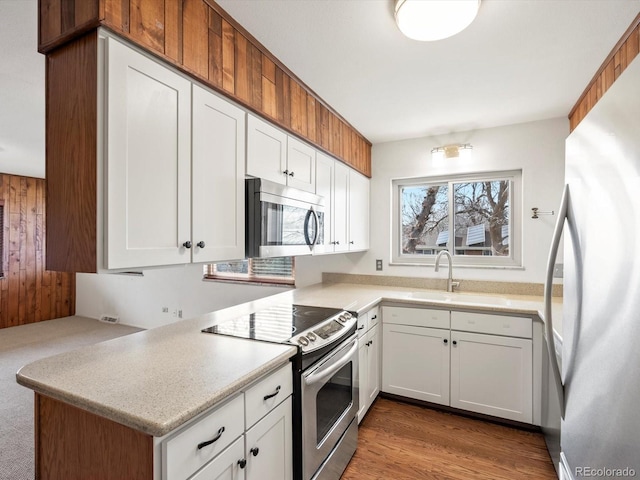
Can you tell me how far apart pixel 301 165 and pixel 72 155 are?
1.35m

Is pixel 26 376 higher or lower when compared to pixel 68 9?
lower

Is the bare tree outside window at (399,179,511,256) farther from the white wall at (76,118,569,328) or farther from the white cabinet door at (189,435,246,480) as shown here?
the white cabinet door at (189,435,246,480)

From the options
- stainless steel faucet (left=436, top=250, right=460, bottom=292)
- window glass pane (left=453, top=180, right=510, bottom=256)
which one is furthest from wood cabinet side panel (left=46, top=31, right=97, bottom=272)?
window glass pane (left=453, top=180, right=510, bottom=256)

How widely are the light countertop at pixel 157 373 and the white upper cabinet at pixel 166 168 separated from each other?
398 mm

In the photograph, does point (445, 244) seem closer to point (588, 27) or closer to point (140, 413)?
point (588, 27)

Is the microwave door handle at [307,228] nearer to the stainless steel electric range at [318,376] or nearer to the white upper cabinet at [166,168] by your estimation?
the stainless steel electric range at [318,376]

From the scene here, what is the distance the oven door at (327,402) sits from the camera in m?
1.49

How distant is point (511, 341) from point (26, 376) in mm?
2705

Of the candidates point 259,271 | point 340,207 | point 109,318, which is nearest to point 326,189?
point 340,207

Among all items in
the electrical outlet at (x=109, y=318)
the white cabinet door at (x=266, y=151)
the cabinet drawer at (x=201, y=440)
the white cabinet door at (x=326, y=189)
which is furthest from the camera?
the electrical outlet at (x=109, y=318)

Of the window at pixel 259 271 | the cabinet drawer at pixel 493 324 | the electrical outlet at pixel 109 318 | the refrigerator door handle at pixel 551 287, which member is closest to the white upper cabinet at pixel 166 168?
the refrigerator door handle at pixel 551 287

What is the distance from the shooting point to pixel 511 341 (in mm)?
2316

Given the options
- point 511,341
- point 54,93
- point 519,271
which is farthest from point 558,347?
point 54,93
